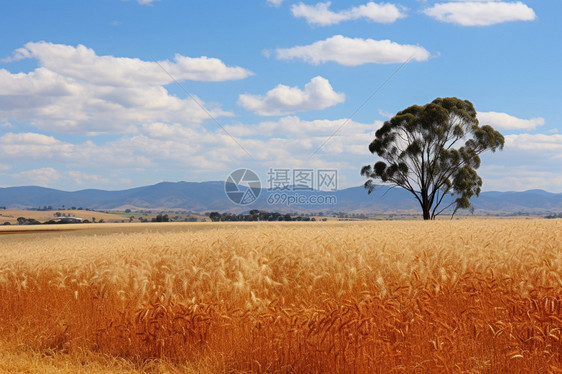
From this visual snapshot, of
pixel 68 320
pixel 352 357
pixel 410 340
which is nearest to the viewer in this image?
pixel 352 357

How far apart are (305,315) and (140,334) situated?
258cm

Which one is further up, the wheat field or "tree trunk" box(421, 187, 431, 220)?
"tree trunk" box(421, 187, 431, 220)

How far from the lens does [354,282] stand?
9.10 metres

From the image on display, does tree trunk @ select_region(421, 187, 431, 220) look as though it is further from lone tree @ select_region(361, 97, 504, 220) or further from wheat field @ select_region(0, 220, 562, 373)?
wheat field @ select_region(0, 220, 562, 373)

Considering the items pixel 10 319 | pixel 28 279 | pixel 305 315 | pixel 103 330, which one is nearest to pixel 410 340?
pixel 305 315

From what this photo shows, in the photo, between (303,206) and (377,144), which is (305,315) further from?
(377,144)

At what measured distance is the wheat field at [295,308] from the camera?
609 centimetres

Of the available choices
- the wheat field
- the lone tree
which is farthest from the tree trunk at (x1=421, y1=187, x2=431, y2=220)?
the wheat field

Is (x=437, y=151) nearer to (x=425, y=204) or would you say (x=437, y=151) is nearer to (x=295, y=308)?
(x=425, y=204)

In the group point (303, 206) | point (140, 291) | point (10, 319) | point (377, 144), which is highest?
point (377, 144)

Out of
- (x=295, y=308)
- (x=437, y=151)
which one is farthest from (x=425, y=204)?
(x=295, y=308)

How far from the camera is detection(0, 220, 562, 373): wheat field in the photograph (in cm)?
609

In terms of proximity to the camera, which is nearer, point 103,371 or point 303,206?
point 103,371

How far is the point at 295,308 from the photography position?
7.82 meters
